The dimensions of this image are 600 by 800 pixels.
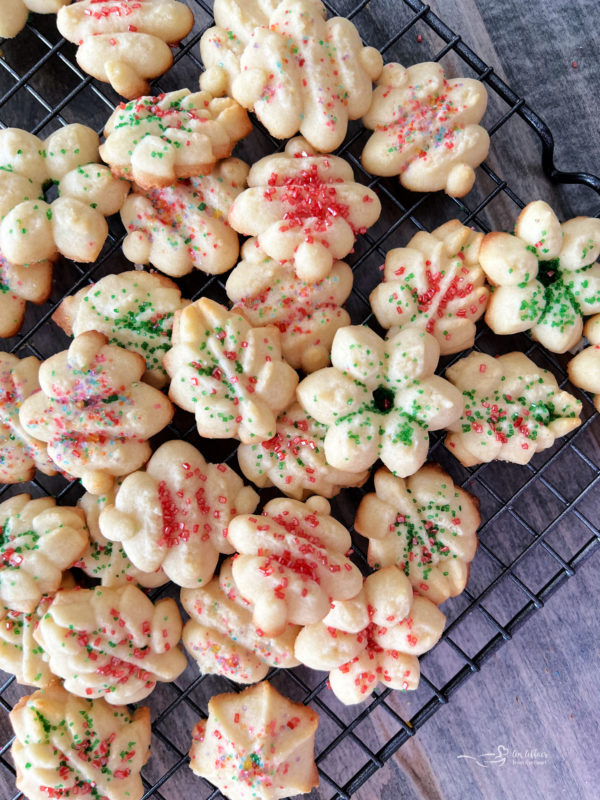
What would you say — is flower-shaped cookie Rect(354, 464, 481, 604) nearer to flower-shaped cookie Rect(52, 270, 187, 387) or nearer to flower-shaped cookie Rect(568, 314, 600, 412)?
flower-shaped cookie Rect(568, 314, 600, 412)

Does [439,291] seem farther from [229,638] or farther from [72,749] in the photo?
[72,749]

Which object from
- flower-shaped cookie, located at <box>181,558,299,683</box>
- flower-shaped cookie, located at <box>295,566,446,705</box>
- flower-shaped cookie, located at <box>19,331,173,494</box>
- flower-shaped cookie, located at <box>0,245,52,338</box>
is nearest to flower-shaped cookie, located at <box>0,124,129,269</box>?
flower-shaped cookie, located at <box>0,245,52,338</box>

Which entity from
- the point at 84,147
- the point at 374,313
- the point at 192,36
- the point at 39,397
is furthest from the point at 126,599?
the point at 192,36

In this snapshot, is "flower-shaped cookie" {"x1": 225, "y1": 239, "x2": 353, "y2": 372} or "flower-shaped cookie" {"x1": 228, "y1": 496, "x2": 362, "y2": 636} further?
"flower-shaped cookie" {"x1": 225, "y1": 239, "x2": 353, "y2": 372}

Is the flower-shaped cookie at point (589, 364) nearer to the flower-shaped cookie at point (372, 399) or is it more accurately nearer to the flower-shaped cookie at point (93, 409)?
the flower-shaped cookie at point (372, 399)

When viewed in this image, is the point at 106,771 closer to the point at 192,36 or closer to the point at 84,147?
the point at 84,147

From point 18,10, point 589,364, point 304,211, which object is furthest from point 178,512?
point 18,10
